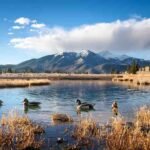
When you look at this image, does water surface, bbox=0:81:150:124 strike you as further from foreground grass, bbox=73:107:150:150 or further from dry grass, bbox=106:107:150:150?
dry grass, bbox=106:107:150:150

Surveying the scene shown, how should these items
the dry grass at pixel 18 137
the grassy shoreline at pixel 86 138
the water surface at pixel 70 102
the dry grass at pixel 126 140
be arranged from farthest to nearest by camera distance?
the water surface at pixel 70 102, the dry grass at pixel 18 137, the grassy shoreline at pixel 86 138, the dry grass at pixel 126 140

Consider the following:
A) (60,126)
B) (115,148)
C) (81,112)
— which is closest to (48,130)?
(60,126)

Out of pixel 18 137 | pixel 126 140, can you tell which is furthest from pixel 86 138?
pixel 18 137

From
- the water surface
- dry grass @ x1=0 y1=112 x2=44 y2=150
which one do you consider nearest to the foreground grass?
dry grass @ x1=0 y1=112 x2=44 y2=150

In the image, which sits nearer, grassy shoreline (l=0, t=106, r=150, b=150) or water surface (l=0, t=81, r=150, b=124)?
grassy shoreline (l=0, t=106, r=150, b=150)

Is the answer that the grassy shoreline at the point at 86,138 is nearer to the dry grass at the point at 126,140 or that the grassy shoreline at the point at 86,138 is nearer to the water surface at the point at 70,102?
the dry grass at the point at 126,140

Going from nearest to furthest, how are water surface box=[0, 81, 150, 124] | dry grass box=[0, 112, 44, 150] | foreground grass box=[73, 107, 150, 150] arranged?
foreground grass box=[73, 107, 150, 150] < dry grass box=[0, 112, 44, 150] < water surface box=[0, 81, 150, 124]

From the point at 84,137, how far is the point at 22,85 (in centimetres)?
5788

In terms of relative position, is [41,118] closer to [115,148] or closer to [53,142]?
[53,142]

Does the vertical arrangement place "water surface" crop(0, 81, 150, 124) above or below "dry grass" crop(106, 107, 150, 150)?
below

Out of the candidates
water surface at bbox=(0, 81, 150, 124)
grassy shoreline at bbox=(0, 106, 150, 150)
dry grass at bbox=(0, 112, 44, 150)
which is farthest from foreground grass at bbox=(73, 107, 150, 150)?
water surface at bbox=(0, 81, 150, 124)

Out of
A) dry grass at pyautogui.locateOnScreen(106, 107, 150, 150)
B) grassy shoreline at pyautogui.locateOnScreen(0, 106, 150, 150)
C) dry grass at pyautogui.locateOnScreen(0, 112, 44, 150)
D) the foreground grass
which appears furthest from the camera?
dry grass at pyautogui.locateOnScreen(0, 112, 44, 150)

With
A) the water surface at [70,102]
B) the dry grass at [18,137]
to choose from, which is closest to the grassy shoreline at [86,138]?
the dry grass at [18,137]

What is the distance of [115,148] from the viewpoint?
1892 centimetres
